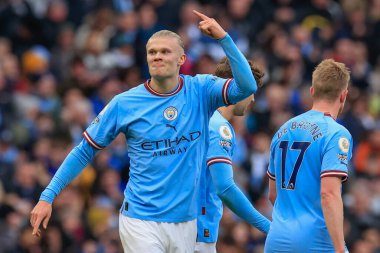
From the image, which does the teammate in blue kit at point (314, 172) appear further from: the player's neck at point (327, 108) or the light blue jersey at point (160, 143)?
the light blue jersey at point (160, 143)

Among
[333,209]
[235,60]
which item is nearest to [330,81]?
[235,60]

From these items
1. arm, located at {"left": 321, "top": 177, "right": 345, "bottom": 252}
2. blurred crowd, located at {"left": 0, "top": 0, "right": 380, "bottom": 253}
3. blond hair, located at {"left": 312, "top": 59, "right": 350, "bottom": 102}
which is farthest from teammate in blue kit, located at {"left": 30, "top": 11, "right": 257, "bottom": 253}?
blurred crowd, located at {"left": 0, "top": 0, "right": 380, "bottom": 253}

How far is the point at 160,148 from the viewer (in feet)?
29.5

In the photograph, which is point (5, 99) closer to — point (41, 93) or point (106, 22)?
point (41, 93)

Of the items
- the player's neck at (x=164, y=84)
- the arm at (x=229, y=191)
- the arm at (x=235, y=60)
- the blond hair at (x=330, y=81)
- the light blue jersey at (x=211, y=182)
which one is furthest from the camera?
the light blue jersey at (x=211, y=182)

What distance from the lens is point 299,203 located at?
8.51 meters

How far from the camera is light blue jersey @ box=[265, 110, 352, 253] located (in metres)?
8.37

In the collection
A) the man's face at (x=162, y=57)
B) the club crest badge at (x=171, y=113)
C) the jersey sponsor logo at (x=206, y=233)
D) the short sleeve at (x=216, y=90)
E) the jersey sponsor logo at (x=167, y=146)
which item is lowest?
the jersey sponsor logo at (x=206, y=233)

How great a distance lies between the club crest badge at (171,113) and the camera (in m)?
9.03

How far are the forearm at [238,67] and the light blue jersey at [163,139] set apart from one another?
0.66 ft

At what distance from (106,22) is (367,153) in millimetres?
4705

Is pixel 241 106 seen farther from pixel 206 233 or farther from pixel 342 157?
pixel 342 157

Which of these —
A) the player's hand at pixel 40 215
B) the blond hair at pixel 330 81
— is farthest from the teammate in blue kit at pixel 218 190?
the player's hand at pixel 40 215

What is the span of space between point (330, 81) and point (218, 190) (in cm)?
134
